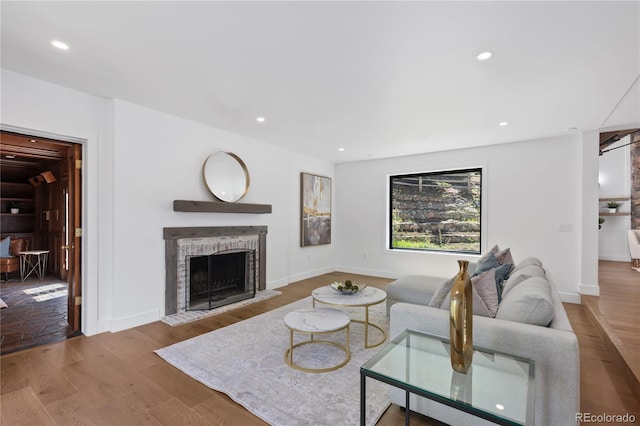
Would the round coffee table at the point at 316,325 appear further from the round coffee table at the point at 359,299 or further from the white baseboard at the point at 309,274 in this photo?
the white baseboard at the point at 309,274

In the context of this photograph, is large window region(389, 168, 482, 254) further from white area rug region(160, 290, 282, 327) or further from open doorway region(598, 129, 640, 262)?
open doorway region(598, 129, 640, 262)

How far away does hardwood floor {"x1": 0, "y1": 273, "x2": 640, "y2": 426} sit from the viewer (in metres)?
1.86

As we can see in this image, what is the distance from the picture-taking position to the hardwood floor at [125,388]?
186 cm

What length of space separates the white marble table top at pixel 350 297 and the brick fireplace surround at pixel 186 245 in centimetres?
180

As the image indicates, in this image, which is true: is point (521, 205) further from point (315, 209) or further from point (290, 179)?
point (290, 179)

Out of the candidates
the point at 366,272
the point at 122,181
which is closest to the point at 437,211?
the point at 366,272

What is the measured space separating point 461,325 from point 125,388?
2319 mm

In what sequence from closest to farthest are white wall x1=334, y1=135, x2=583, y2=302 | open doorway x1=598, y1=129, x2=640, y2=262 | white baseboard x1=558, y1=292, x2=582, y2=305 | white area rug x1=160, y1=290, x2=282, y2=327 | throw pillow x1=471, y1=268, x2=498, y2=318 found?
1. throw pillow x1=471, y1=268, x2=498, y2=318
2. white area rug x1=160, y1=290, x2=282, y2=327
3. white baseboard x1=558, y1=292, x2=582, y2=305
4. white wall x1=334, y1=135, x2=583, y2=302
5. open doorway x1=598, y1=129, x2=640, y2=262

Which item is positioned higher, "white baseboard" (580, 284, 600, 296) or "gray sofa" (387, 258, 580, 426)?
"gray sofa" (387, 258, 580, 426)

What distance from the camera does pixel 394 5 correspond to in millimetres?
1736

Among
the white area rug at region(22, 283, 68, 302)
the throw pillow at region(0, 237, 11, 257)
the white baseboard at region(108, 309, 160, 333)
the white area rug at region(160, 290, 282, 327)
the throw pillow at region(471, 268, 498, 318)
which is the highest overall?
the throw pillow at region(471, 268, 498, 318)

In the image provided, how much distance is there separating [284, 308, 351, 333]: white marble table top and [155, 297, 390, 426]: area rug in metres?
0.34

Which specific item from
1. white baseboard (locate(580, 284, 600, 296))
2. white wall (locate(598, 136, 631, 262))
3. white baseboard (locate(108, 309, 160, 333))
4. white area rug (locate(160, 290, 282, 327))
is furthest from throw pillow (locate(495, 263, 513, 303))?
white wall (locate(598, 136, 631, 262))

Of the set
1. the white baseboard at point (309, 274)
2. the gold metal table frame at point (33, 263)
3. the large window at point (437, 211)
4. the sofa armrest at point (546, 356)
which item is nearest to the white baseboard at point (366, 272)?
the white baseboard at point (309, 274)
